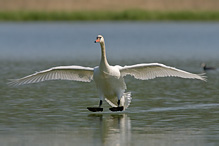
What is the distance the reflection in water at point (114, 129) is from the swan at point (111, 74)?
0.32 metres

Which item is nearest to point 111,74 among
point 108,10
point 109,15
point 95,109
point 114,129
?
point 95,109

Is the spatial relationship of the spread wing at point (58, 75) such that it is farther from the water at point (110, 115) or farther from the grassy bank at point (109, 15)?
the grassy bank at point (109, 15)

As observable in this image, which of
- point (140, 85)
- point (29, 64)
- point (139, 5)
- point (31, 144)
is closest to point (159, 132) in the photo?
point (31, 144)

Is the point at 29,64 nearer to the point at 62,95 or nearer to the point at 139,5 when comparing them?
the point at 62,95

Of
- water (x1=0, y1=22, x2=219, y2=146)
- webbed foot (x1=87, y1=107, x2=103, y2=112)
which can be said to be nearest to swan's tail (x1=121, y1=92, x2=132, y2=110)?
water (x1=0, y1=22, x2=219, y2=146)

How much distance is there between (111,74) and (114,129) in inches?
68.0

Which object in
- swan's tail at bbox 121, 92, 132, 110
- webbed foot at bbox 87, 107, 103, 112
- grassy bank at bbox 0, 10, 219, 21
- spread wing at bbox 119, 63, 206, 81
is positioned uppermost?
grassy bank at bbox 0, 10, 219, 21

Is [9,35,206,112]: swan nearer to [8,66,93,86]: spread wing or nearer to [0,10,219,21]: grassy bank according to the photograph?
[8,66,93,86]: spread wing

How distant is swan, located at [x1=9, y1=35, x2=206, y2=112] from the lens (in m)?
12.4

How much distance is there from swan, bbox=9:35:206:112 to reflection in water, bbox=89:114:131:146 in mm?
321

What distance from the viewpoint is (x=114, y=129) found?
10.9 m

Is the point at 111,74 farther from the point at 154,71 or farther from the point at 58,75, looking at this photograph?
the point at 58,75

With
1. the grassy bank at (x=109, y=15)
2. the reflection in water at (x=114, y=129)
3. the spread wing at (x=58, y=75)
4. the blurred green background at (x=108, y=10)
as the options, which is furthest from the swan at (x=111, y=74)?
the grassy bank at (x=109, y=15)

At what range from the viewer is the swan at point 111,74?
40.5 ft
